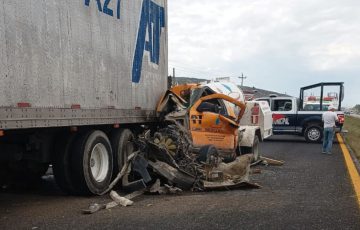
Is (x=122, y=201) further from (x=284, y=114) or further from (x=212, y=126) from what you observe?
(x=284, y=114)

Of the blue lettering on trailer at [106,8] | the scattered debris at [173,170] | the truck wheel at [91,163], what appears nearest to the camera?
the truck wheel at [91,163]

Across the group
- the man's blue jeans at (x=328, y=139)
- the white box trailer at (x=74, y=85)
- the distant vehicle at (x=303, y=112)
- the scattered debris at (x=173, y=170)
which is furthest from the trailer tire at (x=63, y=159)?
the distant vehicle at (x=303, y=112)

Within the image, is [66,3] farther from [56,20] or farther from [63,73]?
[63,73]

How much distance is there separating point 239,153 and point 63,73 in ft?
21.0

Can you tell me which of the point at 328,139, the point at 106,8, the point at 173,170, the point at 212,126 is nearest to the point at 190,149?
the point at 212,126

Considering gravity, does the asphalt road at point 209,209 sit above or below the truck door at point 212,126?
below

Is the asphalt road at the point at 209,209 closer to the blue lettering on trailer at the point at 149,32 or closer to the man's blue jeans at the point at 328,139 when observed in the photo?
the blue lettering on trailer at the point at 149,32

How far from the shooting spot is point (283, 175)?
33.3 ft

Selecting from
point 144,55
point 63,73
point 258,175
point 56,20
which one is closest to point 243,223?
point 63,73

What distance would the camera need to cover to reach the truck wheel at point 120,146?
8.89 m

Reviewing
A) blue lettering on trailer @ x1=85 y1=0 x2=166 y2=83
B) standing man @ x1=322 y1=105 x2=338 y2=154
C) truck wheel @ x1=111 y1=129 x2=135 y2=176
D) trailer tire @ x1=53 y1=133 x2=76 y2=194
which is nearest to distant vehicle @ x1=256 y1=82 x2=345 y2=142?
standing man @ x1=322 y1=105 x2=338 y2=154

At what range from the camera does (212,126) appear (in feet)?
34.6

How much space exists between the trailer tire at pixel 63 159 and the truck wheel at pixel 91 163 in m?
0.08

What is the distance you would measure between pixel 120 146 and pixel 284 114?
13432 mm
